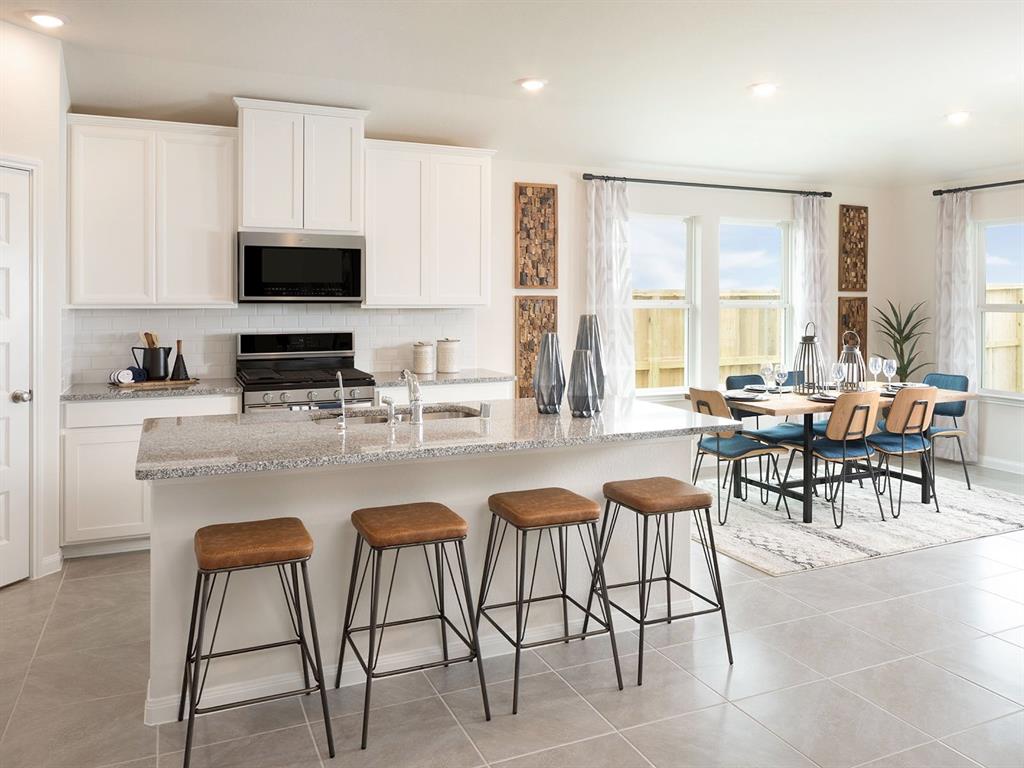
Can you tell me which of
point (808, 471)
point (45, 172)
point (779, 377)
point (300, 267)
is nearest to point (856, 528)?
point (808, 471)

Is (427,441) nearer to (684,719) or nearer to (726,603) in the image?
(684,719)

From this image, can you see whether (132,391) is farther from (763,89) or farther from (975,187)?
(975,187)

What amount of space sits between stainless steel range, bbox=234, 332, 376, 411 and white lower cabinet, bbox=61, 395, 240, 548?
0.40 metres

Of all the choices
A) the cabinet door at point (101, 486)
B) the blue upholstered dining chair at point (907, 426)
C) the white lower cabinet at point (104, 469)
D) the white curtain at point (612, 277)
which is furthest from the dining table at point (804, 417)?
the cabinet door at point (101, 486)

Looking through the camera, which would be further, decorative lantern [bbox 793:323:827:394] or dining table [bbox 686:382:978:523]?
decorative lantern [bbox 793:323:827:394]

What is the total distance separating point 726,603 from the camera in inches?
145

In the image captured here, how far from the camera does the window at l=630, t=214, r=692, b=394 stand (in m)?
6.71

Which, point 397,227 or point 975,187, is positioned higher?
point 975,187

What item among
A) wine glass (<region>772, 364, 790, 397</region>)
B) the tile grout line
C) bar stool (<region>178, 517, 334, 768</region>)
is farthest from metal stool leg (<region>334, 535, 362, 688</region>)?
wine glass (<region>772, 364, 790, 397</region>)

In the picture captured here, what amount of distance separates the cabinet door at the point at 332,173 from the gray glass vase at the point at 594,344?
2.11m

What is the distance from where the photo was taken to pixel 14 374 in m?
3.89

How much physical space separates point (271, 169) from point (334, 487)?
8.47 ft

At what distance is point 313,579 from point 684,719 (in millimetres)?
1380

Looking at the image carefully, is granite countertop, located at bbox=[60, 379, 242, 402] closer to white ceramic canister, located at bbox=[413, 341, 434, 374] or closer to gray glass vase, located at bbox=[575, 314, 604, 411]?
white ceramic canister, located at bbox=[413, 341, 434, 374]
